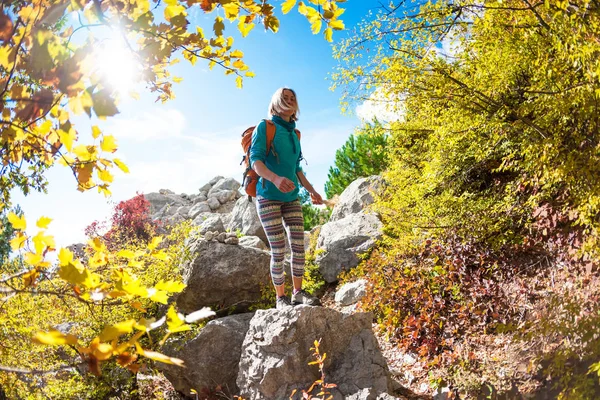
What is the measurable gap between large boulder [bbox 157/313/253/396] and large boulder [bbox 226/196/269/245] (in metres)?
6.93

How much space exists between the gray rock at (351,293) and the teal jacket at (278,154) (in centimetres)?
284

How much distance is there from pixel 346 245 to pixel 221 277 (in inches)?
125

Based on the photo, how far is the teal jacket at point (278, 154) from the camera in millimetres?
3193

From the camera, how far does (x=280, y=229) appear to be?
3311 millimetres

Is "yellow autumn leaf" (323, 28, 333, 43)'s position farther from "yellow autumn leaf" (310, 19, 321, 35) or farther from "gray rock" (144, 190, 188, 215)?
"gray rock" (144, 190, 188, 215)

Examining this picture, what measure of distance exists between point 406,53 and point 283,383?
3.16m

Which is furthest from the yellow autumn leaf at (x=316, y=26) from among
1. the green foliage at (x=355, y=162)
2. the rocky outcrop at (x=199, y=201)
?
the rocky outcrop at (x=199, y=201)

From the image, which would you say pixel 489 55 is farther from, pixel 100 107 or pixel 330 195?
pixel 330 195

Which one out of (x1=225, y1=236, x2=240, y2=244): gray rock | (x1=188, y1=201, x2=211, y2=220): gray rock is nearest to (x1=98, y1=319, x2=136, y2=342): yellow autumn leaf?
(x1=225, y1=236, x2=240, y2=244): gray rock

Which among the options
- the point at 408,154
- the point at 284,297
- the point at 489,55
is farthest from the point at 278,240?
the point at 408,154

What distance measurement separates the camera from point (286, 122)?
338 cm

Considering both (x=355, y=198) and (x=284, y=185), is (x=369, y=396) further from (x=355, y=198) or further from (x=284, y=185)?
(x=355, y=198)

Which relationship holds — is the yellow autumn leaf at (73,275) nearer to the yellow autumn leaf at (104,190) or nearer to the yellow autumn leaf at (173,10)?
the yellow autumn leaf at (104,190)

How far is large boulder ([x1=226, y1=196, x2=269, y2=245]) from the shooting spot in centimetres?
1144
